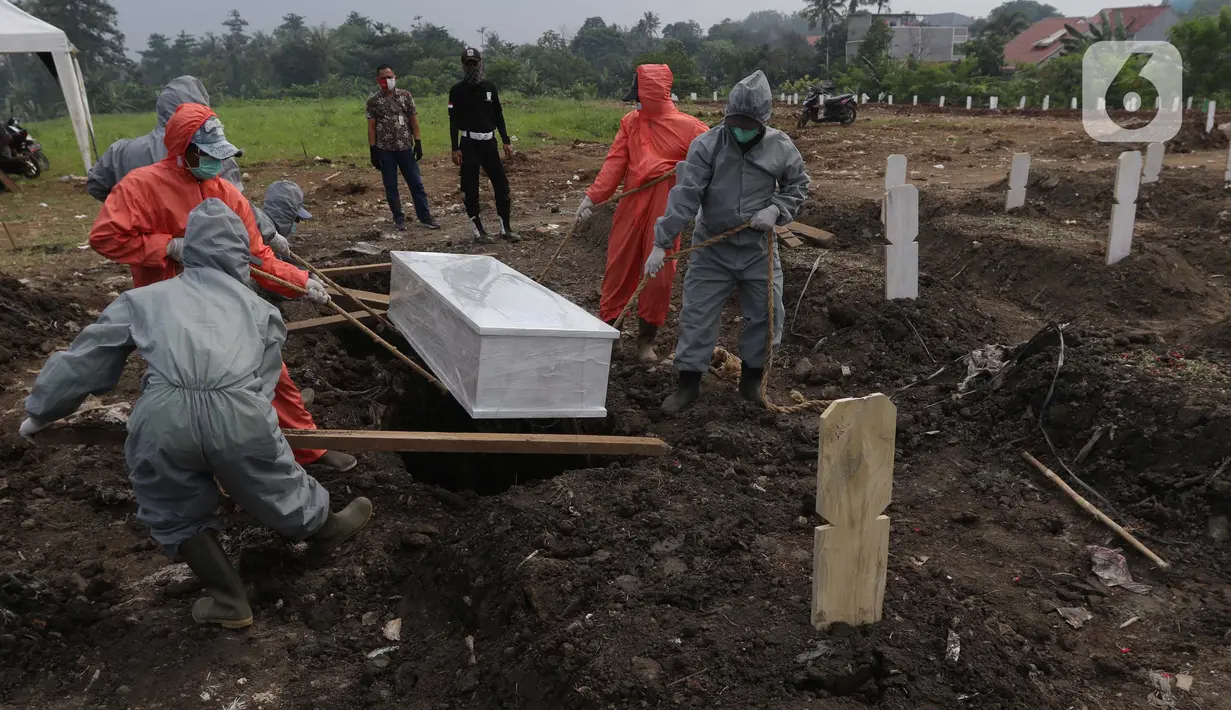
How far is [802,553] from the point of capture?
315 cm

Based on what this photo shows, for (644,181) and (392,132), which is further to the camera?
(392,132)

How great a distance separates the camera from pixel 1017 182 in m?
8.92

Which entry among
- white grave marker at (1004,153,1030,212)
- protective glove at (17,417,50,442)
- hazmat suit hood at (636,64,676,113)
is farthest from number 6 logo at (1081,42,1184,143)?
protective glove at (17,417,50,442)

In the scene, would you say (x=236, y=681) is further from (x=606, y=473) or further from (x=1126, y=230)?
(x=1126, y=230)

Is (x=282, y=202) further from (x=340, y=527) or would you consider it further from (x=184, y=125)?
(x=340, y=527)

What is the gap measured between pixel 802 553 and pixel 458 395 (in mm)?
1814

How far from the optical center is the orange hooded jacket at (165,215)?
12.1ft

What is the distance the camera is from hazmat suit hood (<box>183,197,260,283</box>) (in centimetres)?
297

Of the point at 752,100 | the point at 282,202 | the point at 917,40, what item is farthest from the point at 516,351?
the point at 917,40

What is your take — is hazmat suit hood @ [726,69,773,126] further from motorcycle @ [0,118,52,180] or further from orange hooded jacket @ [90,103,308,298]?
motorcycle @ [0,118,52,180]

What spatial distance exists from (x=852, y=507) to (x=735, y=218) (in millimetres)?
2233

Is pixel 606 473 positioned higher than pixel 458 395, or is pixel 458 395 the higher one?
pixel 458 395

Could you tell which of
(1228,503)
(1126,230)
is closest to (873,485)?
(1228,503)

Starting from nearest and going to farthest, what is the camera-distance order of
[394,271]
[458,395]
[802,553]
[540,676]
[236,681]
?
[540,676]
[236,681]
[802,553]
[458,395]
[394,271]
